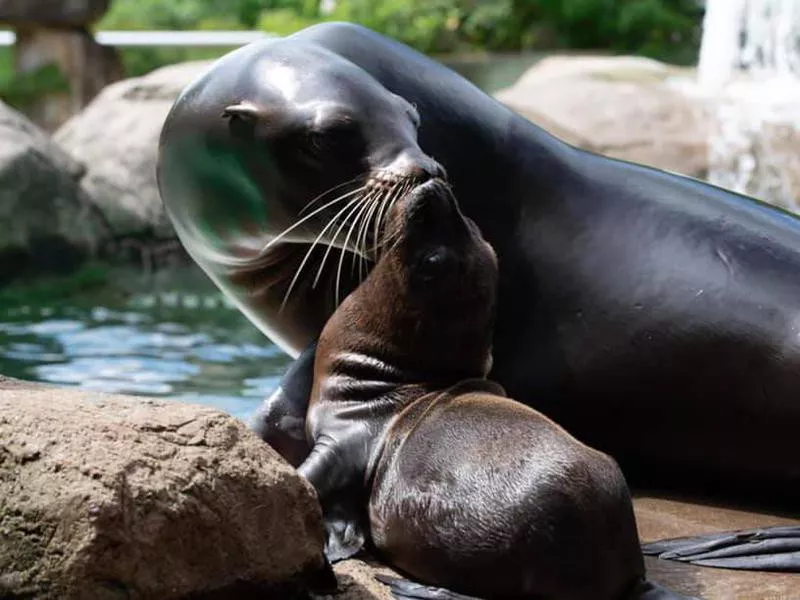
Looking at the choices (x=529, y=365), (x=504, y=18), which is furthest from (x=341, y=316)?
(x=504, y=18)


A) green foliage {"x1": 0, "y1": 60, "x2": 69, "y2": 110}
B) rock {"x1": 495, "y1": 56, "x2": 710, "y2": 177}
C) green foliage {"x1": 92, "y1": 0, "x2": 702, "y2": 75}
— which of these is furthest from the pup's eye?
green foliage {"x1": 92, "y1": 0, "x2": 702, "y2": 75}

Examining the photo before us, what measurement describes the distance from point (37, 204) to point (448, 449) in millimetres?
10675

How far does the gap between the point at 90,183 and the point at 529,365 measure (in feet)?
33.9

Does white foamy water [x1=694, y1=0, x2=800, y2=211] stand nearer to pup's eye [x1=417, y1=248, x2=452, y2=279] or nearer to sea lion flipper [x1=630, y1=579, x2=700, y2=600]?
pup's eye [x1=417, y1=248, x2=452, y2=279]

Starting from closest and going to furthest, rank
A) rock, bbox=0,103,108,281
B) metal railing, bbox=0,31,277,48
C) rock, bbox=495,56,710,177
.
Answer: rock, bbox=495,56,710,177, rock, bbox=0,103,108,281, metal railing, bbox=0,31,277,48

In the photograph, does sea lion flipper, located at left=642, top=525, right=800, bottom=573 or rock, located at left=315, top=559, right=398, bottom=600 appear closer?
rock, located at left=315, top=559, right=398, bottom=600

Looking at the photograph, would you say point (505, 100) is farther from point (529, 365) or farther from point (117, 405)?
point (117, 405)

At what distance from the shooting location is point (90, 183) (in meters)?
14.2

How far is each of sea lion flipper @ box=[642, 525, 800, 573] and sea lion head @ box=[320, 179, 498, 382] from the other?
0.68 metres

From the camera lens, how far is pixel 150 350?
33.6 feet

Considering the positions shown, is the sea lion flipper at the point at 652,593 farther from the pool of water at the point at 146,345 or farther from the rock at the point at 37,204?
the rock at the point at 37,204

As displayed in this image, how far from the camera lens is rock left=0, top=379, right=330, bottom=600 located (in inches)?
105

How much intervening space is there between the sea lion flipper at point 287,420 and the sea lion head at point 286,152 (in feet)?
1.43

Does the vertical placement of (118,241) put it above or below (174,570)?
below
